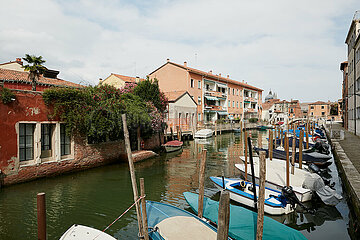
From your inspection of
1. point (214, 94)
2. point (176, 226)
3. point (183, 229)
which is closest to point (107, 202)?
point (176, 226)

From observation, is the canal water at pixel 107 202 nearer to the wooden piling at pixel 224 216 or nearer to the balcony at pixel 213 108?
the wooden piling at pixel 224 216

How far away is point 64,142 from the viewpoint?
39.0 feet

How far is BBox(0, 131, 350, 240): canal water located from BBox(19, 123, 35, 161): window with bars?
3.97ft

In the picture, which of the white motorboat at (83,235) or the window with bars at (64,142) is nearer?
the white motorboat at (83,235)

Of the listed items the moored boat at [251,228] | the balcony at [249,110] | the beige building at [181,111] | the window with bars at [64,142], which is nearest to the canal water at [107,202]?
the window with bars at [64,142]

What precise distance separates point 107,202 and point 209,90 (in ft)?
105

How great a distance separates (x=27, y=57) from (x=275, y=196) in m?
13.4

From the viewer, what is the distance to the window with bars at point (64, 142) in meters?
11.8

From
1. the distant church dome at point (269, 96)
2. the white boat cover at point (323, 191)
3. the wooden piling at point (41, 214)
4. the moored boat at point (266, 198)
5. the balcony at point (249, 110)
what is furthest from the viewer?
the distant church dome at point (269, 96)

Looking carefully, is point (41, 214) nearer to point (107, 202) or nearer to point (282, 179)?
point (107, 202)

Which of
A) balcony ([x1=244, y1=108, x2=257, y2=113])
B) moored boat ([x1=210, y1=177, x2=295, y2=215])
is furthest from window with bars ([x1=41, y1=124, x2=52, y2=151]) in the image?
balcony ([x1=244, y1=108, x2=257, y2=113])

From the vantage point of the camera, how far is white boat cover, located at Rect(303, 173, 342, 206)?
8.06 metres

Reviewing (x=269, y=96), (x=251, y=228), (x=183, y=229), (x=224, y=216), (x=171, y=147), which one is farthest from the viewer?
(x=269, y=96)

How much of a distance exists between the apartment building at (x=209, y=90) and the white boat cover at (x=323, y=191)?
26.2 meters
